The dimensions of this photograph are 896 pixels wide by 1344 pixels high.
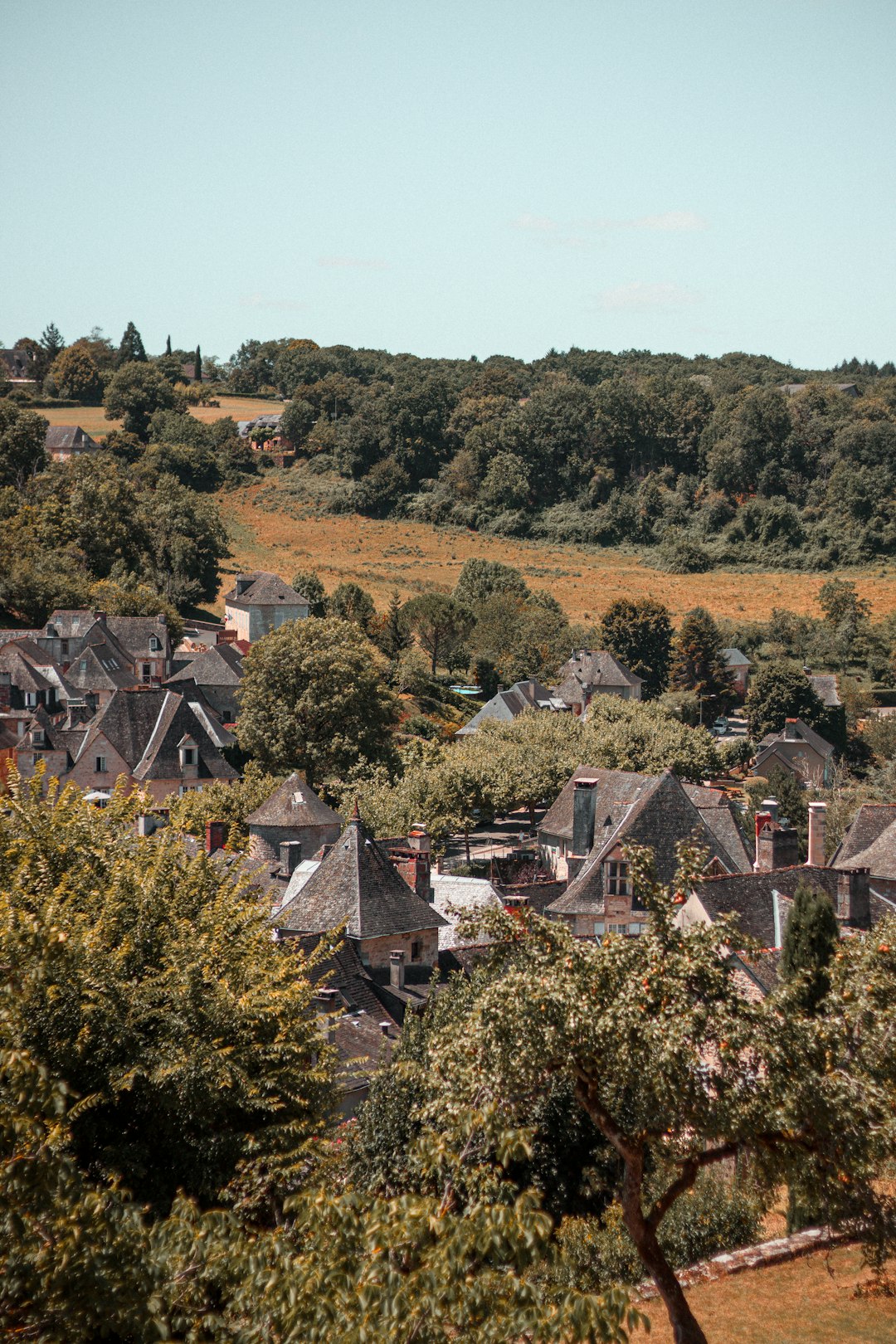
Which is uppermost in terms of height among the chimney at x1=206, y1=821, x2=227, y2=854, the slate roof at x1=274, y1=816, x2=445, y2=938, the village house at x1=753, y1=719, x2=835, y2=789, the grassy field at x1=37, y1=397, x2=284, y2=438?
the grassy field at x1=37, y1=397, x2=284, y2=438

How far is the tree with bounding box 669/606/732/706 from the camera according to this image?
94125 mm

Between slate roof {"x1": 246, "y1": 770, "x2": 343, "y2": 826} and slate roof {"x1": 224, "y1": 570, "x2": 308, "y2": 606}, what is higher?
slate roof {"x1": 224, "y1": 570, "x2": 308, "y2": 606}

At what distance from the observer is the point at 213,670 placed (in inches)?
2965

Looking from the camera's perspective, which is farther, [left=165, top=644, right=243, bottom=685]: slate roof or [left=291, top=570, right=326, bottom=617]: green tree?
[left=291, top=570, right=326, bottom=617]: green tree

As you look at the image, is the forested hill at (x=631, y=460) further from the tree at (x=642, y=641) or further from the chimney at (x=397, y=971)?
the chimney at (x=397, y=971)

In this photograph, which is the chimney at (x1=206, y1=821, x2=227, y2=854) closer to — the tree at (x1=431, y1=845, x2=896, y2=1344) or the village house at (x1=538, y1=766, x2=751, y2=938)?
the village house at (x1=538, y1=766, x2=751, y2=938)

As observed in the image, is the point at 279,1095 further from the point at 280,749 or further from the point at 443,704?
the point at 443,704

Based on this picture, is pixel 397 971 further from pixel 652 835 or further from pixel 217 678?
pixel 217 678

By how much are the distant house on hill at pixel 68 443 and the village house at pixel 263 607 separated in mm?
36383

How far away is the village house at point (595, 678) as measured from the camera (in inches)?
3497

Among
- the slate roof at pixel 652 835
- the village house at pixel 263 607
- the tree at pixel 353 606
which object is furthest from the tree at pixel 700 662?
the slate roof at pixel 652 835

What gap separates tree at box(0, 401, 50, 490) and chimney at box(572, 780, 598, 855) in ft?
244

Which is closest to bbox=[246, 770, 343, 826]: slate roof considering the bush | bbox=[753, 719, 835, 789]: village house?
the bush

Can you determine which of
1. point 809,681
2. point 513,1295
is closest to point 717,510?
point 809,681
